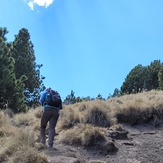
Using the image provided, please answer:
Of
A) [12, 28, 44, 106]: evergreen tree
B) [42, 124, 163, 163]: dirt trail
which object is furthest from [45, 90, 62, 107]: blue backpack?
[12, 28, 44, 106]: evergreen tree

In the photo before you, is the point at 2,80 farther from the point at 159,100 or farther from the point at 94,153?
the point at 94,153

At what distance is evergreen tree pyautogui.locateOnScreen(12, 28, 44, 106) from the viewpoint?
102ft

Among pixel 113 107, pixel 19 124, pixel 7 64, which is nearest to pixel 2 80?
pixel 7 64

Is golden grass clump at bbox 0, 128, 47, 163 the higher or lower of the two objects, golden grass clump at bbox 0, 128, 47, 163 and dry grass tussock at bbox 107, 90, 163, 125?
the lower

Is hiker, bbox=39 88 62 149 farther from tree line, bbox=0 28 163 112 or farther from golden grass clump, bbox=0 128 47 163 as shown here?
tree line, bbox=0 28 163 112

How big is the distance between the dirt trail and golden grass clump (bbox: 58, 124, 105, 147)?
0.25 metres

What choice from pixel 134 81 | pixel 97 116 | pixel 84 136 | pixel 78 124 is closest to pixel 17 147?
pixel 84 136

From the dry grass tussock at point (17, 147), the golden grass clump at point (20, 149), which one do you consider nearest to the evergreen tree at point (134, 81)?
the dry grass tussock at point (17, 147)

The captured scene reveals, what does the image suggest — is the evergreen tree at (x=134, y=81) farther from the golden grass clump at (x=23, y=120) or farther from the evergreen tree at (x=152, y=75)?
the golden grass clump at (x=23, y=120)

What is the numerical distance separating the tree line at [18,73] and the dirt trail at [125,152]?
9.93m

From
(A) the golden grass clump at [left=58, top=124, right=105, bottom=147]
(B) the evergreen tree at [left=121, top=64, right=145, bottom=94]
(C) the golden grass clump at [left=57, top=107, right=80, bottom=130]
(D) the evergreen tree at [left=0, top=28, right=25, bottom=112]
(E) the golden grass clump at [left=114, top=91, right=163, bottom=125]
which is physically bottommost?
(A) the golden grass clump at [left=58, top=124, right=105, bottom=147]

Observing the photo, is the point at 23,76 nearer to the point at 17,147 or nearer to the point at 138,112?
the point at 138,112

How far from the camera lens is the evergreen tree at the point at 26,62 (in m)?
31.0

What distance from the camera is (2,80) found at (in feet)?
63.0
